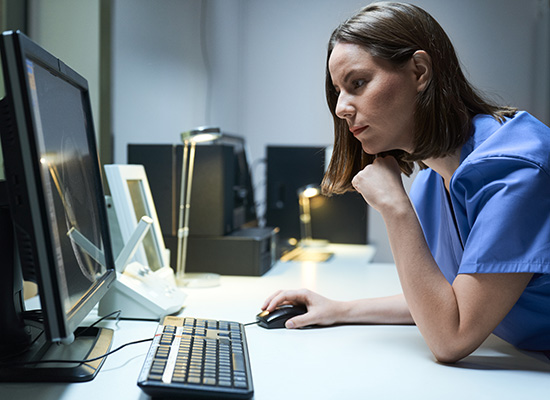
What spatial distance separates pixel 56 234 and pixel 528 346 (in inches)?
30.6

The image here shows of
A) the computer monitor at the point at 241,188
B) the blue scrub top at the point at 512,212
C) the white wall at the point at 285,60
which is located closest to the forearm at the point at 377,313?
the blue scrub top at the point at 512,212

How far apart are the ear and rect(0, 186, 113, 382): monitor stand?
2.35 ft

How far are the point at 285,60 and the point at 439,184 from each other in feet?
8.20

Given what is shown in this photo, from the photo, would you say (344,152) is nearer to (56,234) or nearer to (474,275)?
(474,275)

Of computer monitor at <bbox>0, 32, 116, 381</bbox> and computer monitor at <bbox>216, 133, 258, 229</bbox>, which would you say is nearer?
computer monitor at <bbox>0, 32, 116, 381</bbox>

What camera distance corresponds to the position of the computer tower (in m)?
Answer: 2.64

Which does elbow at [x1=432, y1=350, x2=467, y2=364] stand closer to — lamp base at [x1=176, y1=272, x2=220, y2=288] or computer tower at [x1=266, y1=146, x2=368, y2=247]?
lamp base at [x1=176, y1=272, x2=220, y2=288]

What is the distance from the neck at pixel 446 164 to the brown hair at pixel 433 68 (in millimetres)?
29

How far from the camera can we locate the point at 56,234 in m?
0.65

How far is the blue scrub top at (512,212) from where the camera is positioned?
82 centimetres

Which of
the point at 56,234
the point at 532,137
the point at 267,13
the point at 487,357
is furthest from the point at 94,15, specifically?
the point at 267,13

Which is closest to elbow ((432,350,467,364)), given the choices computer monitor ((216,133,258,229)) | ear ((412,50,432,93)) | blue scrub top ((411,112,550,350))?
blue scrub top ((411,112,550,350))

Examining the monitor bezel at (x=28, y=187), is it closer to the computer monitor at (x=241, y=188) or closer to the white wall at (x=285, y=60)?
the computer monitor at (x=241, y=188)

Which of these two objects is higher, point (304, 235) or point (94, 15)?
point (94, 15)
